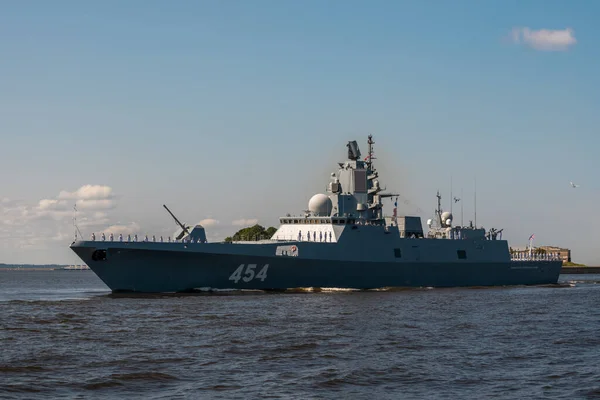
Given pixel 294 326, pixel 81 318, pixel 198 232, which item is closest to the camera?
pixel 294 326

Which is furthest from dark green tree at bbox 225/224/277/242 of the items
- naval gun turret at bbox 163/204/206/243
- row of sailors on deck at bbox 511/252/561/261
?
naval gun turret at bbox 163/204/206/243

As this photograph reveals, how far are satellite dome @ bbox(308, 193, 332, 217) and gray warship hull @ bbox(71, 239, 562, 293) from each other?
2.74m

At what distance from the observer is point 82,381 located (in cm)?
1434

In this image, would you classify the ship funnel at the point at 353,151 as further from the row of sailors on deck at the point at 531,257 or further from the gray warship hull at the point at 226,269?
the row of sailors on deck at the point at 531,257

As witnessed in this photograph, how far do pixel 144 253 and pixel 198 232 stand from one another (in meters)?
3.38

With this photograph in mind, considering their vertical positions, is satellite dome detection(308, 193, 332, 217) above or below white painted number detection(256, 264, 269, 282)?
above

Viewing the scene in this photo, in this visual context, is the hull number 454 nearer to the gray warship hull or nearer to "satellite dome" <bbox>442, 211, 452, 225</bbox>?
the gray warship hull

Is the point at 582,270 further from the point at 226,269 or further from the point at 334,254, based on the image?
the point at 226,269

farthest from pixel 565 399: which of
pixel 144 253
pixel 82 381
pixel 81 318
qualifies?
pixel 144 253

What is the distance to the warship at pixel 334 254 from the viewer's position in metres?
33.2

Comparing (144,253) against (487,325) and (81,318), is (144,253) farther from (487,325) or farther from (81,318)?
(487,325)

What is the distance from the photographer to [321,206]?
3931cm

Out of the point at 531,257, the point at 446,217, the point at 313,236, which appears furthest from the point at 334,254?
the point at 531,257

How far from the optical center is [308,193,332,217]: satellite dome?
1548 inches
